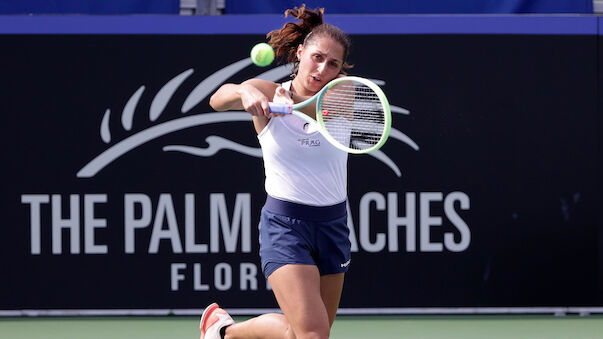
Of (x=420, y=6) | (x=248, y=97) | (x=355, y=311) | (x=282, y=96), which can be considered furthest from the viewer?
(x=420, y=6)

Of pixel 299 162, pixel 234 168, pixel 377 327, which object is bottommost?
pixel 377 327

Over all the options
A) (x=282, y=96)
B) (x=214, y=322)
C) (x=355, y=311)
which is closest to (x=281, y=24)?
(x=355, y=311)

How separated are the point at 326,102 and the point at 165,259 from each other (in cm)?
240

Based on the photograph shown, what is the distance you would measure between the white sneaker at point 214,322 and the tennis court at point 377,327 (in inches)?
32.9

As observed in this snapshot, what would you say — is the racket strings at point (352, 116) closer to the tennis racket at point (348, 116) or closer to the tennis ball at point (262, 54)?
the tennis racket at point (348, 116)

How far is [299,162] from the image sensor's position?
3486mm

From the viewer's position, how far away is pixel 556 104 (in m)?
5.51

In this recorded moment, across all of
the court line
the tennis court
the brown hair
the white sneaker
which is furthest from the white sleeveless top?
the court line

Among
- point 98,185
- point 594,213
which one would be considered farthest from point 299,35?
point 594,213

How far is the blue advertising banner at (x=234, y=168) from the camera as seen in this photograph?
5.47 m

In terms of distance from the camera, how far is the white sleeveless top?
11.4 feet

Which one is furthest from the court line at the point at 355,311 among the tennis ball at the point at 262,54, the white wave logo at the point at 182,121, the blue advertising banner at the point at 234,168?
the tennis ball at the point at 262,54

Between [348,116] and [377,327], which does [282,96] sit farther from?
[377,327]

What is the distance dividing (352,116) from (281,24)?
81.5 inches
